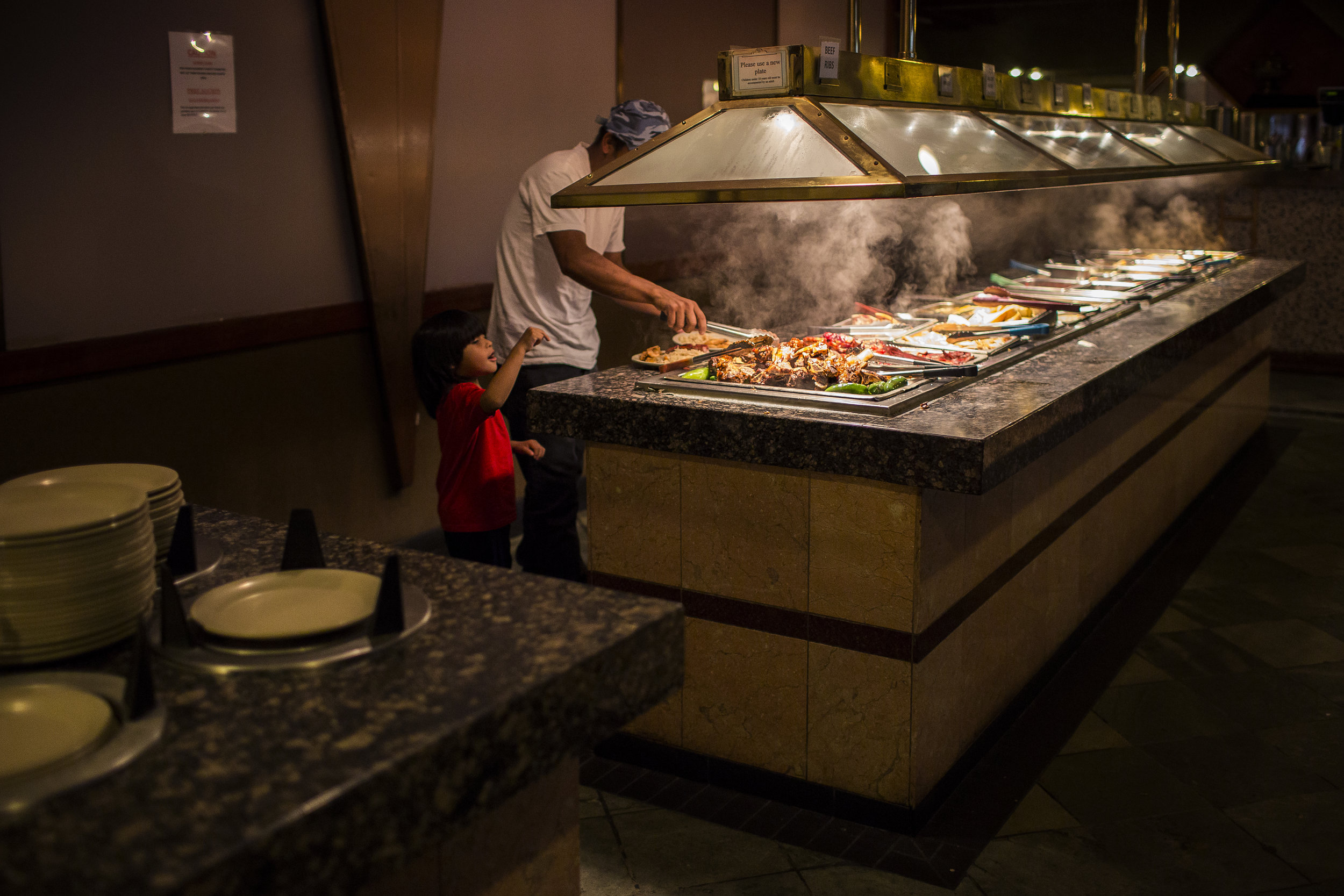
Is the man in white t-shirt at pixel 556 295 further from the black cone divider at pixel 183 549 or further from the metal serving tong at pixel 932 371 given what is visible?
the black cone divider at pixel 183 549

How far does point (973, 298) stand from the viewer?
4.71 meters

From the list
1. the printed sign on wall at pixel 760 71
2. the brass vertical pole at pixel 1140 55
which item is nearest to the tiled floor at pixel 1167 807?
the printed sign on wall at pixel 760 71

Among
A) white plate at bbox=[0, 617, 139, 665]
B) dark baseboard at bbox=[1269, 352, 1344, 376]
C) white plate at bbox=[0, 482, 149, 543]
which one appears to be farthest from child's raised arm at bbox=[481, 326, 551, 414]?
dark baseboard at bbox=[1269, 352, 1344, 376]

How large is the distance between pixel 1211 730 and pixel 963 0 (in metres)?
8.97

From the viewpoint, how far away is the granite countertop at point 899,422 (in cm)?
264

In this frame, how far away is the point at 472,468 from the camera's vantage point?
3.67 meters

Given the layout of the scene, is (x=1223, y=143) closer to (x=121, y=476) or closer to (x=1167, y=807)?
(x=1167, y=807)

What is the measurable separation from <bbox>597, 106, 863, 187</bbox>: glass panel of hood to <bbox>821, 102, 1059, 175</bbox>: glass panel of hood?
0.43 ft

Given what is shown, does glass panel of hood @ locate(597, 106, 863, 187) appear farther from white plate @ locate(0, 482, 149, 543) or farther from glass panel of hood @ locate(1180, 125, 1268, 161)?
glass panel of hood @ locate(1180, 125, 1268, 161)

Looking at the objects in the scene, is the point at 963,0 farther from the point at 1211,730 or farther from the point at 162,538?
the point at 162,538

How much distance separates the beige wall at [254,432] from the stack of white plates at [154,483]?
2.19 meters

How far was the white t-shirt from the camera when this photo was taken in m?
4.12

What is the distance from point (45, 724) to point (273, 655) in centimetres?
27

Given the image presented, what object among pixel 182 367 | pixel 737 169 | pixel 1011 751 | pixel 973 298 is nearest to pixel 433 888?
pixel 737 169
